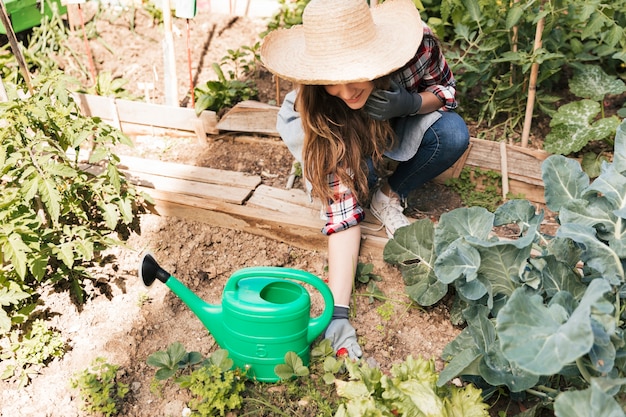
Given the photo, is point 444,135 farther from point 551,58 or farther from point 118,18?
point 118,18

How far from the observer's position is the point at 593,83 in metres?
2.73

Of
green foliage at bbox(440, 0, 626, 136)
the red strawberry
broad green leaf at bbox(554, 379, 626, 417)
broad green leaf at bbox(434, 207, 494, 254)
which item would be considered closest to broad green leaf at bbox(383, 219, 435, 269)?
broad green leaf at bbox(434, 207, 494, 254)

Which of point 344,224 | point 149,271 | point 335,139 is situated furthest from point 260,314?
point 335,139

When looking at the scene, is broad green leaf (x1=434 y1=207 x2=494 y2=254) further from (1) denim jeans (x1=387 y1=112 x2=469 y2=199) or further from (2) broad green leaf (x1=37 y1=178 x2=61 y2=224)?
(2) broad green leaf (x1=37 y1=178 x2=61 y2=224)

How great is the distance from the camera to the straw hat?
175 centimetres

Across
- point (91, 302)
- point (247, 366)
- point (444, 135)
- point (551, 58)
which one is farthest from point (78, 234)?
point (551, 58)

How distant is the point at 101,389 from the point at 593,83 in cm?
241

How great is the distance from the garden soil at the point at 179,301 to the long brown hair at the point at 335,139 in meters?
0.41

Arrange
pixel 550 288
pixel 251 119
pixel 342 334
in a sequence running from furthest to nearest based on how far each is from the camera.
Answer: pixel 251 119 < pixel 342 334 < pixel 550 288

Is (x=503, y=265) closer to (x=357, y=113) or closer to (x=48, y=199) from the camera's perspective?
(x=357, y=113)

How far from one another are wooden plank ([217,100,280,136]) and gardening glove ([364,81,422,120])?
0.95 meters

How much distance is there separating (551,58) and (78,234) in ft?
6.88

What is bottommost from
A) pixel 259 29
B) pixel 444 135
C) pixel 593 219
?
pixel 259 29

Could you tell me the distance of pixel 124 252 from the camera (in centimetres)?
244
